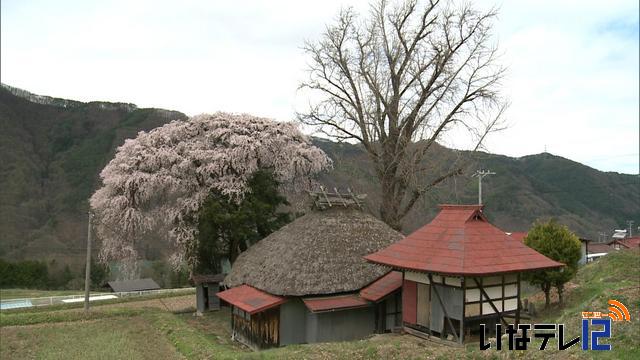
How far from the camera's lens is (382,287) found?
16797mm

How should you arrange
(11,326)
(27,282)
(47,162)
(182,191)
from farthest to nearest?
(47,162) < (27,282) < (182,191) < (11,326)

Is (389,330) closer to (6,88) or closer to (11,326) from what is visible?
(11,326)

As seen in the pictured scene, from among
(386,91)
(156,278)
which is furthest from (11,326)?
(156,278)

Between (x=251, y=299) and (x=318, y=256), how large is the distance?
3.10 meters

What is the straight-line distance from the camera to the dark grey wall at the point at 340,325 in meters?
16.4

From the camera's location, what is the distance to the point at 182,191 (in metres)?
25.3

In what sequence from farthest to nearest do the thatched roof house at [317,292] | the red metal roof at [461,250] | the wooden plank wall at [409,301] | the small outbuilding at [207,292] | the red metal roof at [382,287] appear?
the small outbuilding at [207,292]
the thatched roof house at [317,292]
the red metal roof at [382,287]
the wooden plank wall at [409,301]
the red metal roof at [461,250]

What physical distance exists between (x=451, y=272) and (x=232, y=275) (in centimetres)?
1208

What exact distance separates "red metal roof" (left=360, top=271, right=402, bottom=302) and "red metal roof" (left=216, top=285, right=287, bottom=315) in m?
3.11

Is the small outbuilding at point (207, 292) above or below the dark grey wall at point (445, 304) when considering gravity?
below

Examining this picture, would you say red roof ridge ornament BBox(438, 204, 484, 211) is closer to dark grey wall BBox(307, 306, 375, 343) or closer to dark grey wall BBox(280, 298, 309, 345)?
dark grey wall BBox(307, 306, 375, 343)

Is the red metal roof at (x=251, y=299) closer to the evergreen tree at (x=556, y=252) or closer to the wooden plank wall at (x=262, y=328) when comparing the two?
the wooden plank wall at (x=262, y=328)

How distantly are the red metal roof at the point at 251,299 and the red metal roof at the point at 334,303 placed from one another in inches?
47.9
